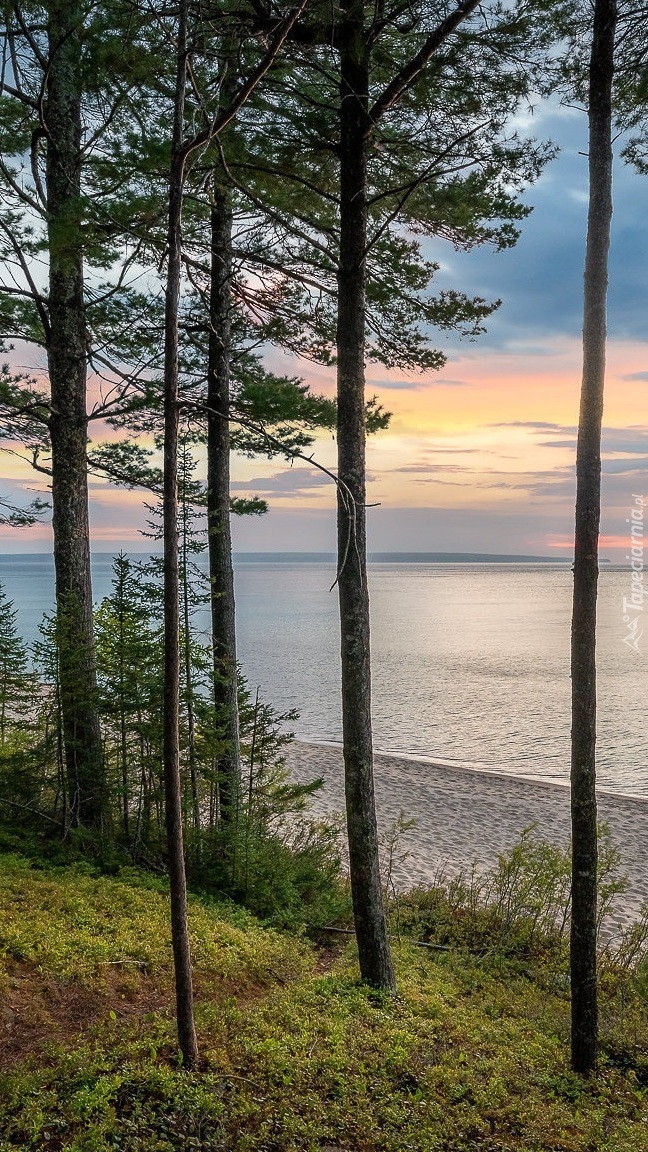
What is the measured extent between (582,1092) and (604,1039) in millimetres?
870

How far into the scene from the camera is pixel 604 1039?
577 cm

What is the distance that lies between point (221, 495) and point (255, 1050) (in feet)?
21.0

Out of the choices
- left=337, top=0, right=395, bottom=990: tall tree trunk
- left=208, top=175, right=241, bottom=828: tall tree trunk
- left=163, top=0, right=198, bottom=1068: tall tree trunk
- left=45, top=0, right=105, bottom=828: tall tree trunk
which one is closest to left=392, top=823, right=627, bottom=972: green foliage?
left=337, top=0, right=395, bottom=990: tall tree trunk

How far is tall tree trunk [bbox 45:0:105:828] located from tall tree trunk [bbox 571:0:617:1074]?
4776 mm

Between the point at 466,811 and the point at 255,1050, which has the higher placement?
the point at 255,1050

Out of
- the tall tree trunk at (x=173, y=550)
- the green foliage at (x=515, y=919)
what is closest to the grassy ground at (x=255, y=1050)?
the tall tree trunk at (x=173, y=550)

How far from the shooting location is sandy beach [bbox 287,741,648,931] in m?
11.1

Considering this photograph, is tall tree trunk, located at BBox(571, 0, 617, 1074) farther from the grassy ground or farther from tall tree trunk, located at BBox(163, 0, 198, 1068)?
tall tree trunk, located at BBox(163, 0, 198, 1068)

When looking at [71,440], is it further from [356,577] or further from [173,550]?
[173,550]

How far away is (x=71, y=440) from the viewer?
8289mm

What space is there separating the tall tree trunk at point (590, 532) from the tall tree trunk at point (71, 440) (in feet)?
15.7

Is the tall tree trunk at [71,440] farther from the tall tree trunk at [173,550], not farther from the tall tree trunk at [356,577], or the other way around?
the tall tree trunk at [173,550]

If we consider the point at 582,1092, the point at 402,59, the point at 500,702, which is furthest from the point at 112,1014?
the point at 500,702

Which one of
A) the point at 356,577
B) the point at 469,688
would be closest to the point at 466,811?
the point at 356,577
